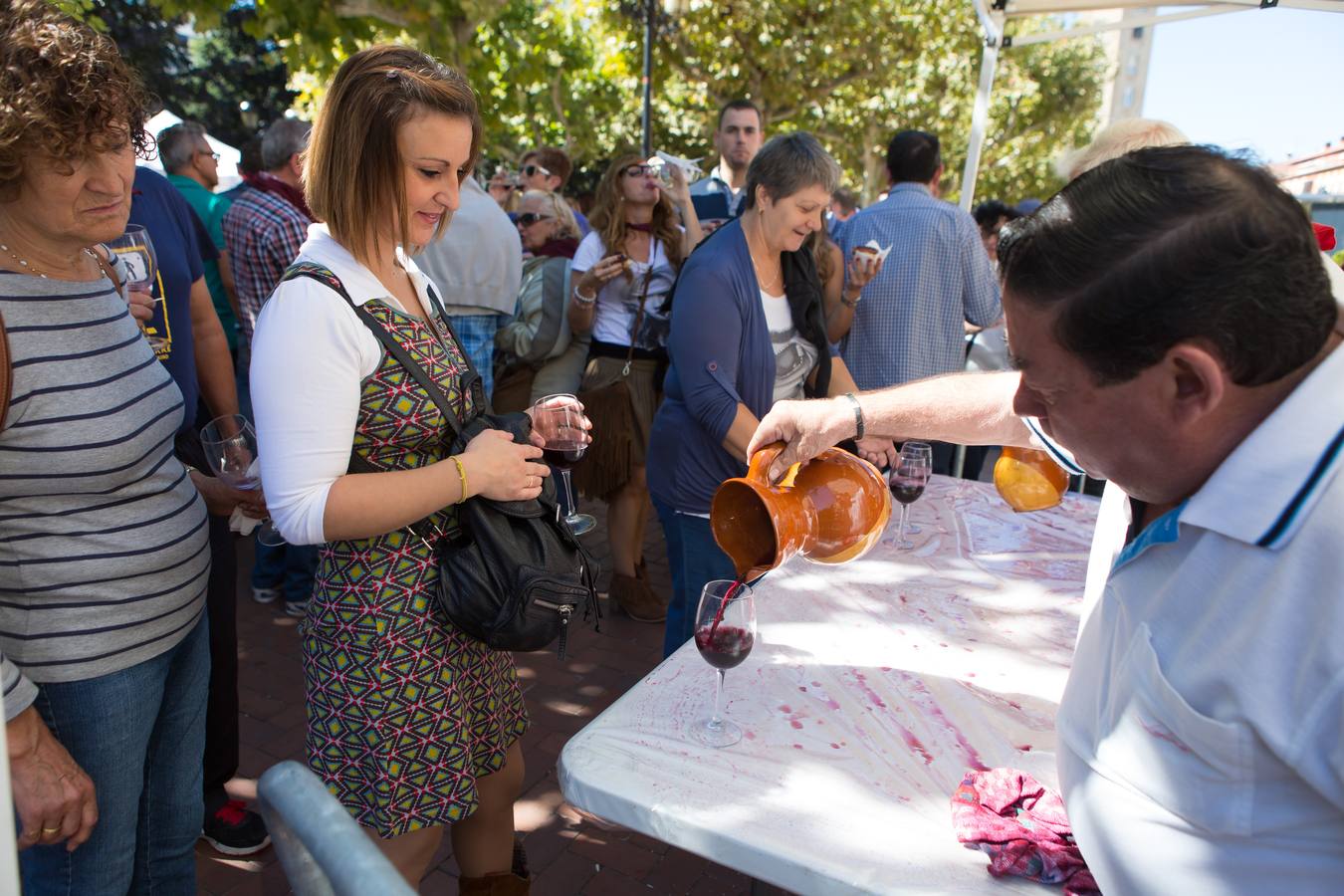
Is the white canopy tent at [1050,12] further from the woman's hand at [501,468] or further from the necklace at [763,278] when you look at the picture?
the woman's hand at [501,468]

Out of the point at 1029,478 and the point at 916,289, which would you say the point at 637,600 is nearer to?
the point at 916,289

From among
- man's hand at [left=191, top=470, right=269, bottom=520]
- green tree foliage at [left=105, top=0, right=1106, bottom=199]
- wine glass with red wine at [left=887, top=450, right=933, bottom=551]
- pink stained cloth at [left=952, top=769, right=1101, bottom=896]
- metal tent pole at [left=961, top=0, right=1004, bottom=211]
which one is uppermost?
green tree foliage at [left=105, top=0, right=1106, bottom=199]

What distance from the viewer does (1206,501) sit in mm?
878

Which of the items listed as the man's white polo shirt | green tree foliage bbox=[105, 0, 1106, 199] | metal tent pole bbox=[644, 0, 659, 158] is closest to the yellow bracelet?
the man's white polo shirt

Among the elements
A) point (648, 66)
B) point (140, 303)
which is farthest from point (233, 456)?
point (648, 66)

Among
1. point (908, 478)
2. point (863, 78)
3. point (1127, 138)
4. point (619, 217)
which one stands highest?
point (863, 78)

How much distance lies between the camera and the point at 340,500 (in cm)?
142

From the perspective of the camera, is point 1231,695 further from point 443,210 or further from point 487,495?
point 443,210

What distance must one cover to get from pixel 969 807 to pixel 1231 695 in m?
0.49

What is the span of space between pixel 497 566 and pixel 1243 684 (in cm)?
111

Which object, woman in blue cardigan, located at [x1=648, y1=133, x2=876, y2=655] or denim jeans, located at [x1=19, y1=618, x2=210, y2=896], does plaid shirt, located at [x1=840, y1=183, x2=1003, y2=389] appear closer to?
woman in blue cardigan, located at [x1=648, y1=133, x2=876, y2=655]

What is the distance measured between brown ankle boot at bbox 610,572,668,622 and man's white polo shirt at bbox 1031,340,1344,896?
3.10 meters

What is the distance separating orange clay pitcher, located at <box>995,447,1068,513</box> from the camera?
79.3 inches

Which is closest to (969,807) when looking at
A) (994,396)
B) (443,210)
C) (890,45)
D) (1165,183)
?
(994,396)
